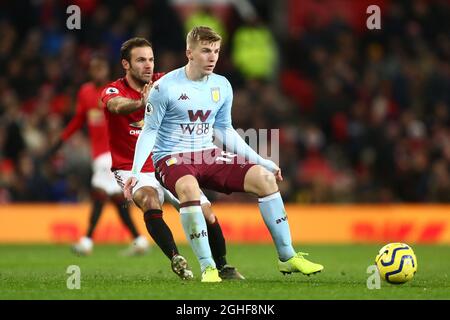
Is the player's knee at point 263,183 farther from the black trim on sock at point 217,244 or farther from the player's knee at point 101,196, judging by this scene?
the player's knee at point 101,196

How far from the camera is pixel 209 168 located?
9.02 meters

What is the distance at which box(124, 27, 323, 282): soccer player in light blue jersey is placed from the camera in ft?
28.6

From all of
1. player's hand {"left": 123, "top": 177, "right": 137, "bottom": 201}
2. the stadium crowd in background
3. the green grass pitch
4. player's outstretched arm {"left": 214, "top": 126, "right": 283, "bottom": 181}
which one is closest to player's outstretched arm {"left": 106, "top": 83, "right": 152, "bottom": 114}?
player's hand {"left": 123, "top": 177, "right": 137, "bottom": 201}

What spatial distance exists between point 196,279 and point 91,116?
493 centimetres

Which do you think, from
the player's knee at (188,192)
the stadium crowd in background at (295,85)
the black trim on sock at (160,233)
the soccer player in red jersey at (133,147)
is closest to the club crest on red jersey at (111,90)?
the soccer player in red jersey at (133,147)

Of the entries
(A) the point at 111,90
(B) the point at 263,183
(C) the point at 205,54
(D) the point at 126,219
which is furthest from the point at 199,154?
(D) the point at 126,219

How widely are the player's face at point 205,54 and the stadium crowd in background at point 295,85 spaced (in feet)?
27.9

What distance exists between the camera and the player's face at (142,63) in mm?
9758

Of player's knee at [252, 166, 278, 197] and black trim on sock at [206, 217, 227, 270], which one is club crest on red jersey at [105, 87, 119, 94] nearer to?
black trim on sock at [206, 217, 227, 270]

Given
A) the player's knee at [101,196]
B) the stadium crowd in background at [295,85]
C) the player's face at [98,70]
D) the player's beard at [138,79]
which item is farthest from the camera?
the stadium crowd in background at [295,85]

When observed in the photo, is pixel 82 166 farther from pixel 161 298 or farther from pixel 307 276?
pixel 161 298

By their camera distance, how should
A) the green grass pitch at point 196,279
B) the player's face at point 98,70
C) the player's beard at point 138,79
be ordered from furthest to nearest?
the player's face at point 98,70
the player's beard at point 138,79
the green grass pitch at point 196,279
